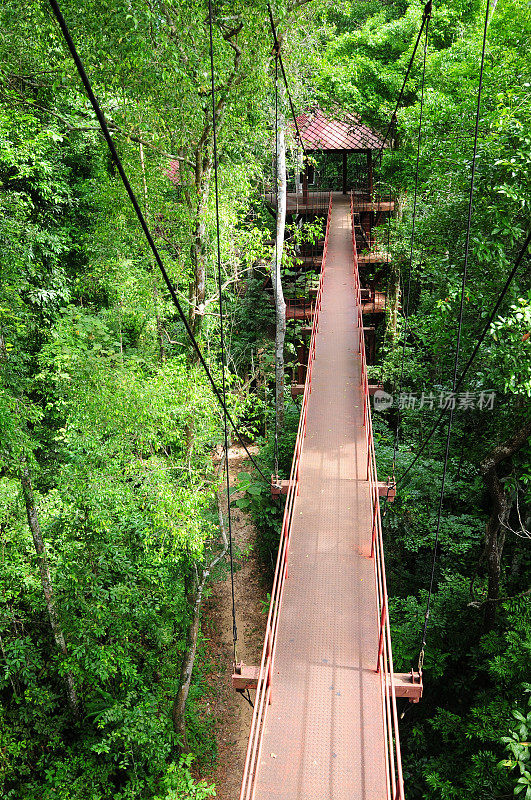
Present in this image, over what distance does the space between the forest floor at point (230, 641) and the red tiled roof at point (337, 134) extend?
9.20 m

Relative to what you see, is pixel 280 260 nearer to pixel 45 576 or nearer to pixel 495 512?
pixel 495 512

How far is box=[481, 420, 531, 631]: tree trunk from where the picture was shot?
23.9ft

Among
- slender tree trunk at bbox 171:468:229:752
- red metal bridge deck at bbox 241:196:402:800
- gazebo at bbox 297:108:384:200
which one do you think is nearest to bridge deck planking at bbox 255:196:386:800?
red metal bridge deck at bbox 241:196:402:800

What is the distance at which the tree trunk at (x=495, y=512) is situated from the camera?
23.9 feet

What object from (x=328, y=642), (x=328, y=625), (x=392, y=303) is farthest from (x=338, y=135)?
(x=328, y=642)

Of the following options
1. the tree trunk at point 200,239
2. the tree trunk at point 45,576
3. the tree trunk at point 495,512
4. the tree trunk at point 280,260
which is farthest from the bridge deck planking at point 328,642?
the tree trunk at point 45,576

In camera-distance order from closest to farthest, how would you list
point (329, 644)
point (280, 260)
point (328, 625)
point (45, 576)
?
point (329, 644) → point (328, 625) → point (45, 576) → point (280, 260)

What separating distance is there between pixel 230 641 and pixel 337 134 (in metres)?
12.9

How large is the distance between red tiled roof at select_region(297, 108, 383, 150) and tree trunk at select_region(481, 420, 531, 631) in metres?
10.4

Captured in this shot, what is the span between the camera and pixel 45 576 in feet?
25.5

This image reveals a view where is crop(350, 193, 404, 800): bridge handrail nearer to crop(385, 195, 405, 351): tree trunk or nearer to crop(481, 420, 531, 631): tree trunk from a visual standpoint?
crop(481, 420, 531, 631): tree trunk

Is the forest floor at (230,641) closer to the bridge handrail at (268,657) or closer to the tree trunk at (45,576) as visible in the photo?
the tree trunk at (45,576)

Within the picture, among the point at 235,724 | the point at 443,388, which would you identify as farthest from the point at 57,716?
the point at 443,388

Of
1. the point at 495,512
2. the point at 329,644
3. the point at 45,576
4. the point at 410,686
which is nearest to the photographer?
the point at 410,686
